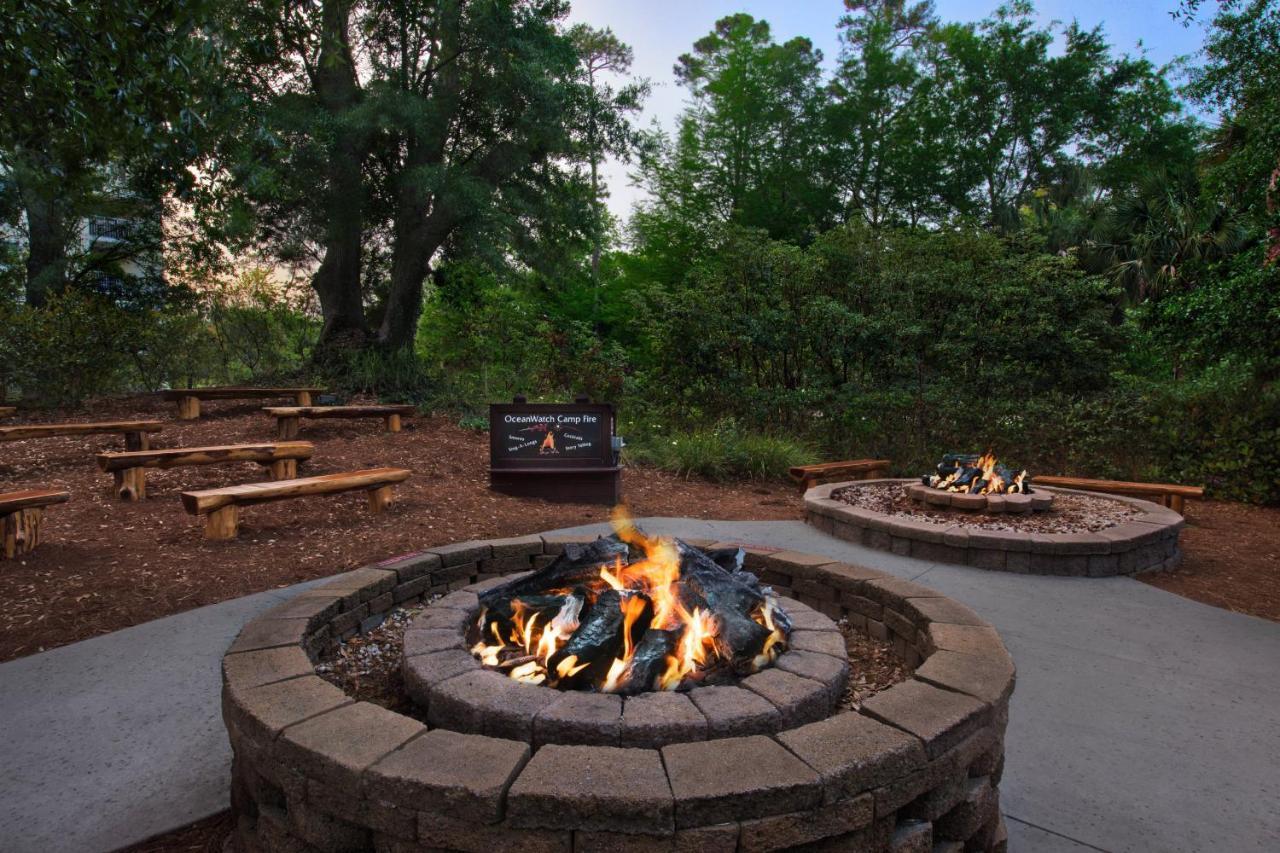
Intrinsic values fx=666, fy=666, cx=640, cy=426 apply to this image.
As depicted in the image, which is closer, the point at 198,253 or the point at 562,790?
the point at 562,790

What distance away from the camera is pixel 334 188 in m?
10.2

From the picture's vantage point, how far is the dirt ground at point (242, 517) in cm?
367

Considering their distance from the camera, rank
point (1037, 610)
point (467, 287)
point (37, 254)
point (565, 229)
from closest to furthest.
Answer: point (1037, 610) → point (37, 254) → point (565, 229) → point (467, 287)

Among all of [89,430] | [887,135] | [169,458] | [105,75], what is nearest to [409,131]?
[89,430]

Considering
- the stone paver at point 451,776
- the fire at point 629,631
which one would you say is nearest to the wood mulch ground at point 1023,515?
Answer: the fire at point 629,631

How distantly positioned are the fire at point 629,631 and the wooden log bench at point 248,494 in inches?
116

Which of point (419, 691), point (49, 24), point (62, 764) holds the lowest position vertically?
point (62, 764)

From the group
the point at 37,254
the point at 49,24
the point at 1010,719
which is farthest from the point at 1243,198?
the point at 37,254

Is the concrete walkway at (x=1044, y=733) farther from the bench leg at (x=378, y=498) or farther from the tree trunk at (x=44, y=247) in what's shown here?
the tree trunk at (x=44, y=247)

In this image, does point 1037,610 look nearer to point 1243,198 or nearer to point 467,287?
point 1243,198

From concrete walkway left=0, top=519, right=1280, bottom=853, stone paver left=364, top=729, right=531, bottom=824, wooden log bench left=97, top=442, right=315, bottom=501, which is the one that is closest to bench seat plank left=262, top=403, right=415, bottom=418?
wooden log bench left=97, top=442, right=315, bottom=501

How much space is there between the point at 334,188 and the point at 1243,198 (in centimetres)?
1148

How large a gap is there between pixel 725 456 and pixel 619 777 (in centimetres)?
702

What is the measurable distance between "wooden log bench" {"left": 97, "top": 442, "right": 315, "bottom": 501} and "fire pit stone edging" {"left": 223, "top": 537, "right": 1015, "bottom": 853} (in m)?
4.05
